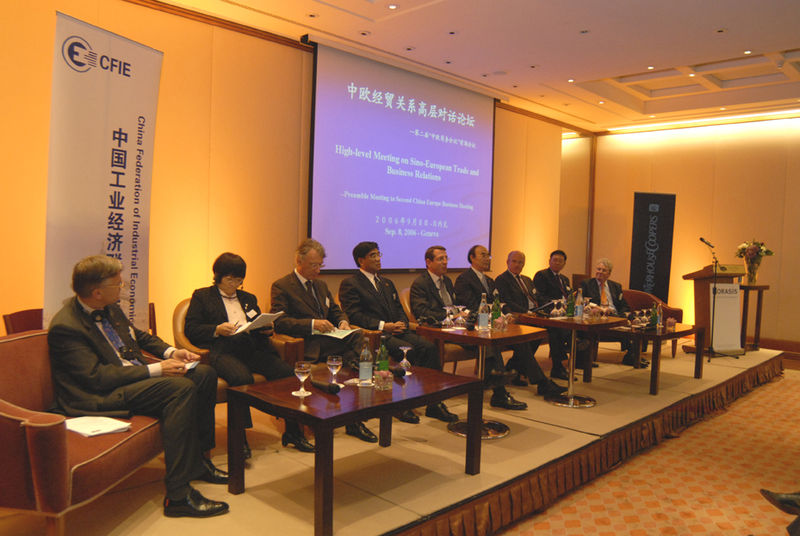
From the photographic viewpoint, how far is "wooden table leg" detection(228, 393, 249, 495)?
2.83 m

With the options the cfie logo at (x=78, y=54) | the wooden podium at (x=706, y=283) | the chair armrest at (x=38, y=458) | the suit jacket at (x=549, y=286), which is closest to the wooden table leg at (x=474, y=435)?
the chair armrest at (x=38, y=458)

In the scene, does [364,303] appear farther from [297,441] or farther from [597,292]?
[597,292]

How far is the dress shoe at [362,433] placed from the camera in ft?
12.2

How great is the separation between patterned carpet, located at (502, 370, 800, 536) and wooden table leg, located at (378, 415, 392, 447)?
933 millimetres

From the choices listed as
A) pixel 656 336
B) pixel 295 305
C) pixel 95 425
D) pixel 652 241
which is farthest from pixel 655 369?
pixel 95 425

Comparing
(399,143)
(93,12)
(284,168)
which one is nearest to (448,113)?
(399,143)

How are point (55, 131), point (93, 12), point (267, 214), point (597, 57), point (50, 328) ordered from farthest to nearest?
point (597, 57)
point (267, 214)
point (93, 12)
point (55, 131)
point (50, 328)

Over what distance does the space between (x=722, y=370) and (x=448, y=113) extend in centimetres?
408

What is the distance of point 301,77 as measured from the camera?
5.51 meters

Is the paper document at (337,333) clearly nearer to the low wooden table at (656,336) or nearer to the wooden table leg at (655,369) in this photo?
the low wooden table at (656,336)

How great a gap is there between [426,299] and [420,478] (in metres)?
1.94

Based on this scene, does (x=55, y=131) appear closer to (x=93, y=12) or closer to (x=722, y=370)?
(x=93, y=12)

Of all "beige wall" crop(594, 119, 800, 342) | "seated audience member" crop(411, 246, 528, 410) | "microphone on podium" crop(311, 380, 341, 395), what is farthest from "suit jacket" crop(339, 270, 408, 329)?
"beige wall" crop(594, 119, 800, 342)

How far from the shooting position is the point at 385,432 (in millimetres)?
3586
